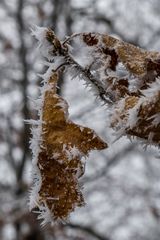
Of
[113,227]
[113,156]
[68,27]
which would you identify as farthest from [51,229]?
[113,227]

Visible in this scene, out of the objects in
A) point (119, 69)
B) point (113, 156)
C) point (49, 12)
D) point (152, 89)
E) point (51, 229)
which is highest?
point (49, 12)

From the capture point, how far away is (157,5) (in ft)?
24.3

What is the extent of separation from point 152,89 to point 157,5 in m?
7.05

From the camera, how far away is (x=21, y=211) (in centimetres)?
628

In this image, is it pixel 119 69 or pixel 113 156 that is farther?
pixel 113 156

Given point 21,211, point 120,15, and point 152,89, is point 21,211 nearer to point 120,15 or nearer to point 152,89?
point 120,15

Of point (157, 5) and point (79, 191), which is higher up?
point (157, 5)

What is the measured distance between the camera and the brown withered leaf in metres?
0.70

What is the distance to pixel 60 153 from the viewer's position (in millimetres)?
698

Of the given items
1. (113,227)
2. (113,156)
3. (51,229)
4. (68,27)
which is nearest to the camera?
(51,229)

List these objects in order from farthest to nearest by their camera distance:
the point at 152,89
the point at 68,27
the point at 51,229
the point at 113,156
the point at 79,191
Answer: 1. the point at 113,156
2. the point at 68,27
3. the point at 51,229
4. the point at 79,191
5. the point at 152,89

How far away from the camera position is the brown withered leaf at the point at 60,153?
27.5 inches

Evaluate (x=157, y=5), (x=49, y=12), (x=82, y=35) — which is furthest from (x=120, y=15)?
(x=82, y=35)

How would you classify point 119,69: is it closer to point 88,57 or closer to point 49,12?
point 88,57
